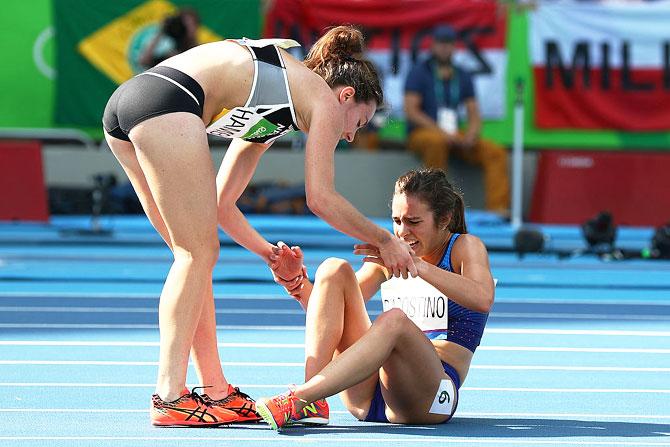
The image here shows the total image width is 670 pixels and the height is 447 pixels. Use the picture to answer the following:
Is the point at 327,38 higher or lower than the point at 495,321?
higher

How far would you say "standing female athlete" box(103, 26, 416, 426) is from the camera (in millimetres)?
4234

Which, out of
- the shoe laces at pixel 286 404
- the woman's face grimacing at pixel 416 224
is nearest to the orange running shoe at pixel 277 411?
the shoe laces at pixel 286 404

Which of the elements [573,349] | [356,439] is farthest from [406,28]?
[356,439]

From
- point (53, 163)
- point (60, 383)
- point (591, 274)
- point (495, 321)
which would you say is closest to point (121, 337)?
point (60, 383)

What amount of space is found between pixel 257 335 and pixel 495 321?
Answer: 1444 mm

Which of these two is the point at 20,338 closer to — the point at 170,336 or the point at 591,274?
the point at 170,336

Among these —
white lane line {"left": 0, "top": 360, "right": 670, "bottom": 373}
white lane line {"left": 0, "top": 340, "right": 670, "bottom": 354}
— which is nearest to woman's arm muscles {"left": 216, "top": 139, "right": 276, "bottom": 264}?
white lane line {"left": 0, "top": 360, "right": 670, "bottom": 373}

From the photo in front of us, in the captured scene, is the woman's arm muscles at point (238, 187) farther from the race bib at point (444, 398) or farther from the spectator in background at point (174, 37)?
the spectator in background at point (174, 37)

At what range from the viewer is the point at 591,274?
994cm

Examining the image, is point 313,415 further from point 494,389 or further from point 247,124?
point 494,389

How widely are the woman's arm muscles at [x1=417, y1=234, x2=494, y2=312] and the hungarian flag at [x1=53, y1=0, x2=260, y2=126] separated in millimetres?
10237

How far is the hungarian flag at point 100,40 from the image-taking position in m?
14.5

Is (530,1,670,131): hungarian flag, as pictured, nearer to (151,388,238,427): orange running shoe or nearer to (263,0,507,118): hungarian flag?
(263,0,507,118): hungarian flag

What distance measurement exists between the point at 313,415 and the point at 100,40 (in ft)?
35.5
